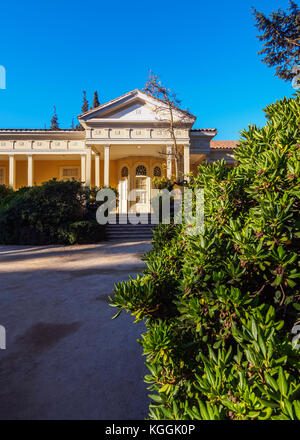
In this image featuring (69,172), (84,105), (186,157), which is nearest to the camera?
(186,157)

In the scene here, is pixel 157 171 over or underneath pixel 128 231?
over

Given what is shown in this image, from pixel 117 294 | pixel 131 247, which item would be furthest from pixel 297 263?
pixel 131 247

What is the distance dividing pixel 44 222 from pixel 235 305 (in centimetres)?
A: 1064

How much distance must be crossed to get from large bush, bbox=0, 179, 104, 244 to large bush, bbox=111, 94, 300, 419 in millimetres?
9433

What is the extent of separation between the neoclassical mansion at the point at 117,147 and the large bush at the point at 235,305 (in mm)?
14835

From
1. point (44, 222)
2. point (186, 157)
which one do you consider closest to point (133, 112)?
point (186, 157)

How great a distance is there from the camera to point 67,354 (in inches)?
97.7

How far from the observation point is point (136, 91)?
671 inches

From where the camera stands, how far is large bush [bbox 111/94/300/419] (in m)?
0.82

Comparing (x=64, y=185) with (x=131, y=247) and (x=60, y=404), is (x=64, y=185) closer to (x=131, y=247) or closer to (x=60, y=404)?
(x=131, y=247)

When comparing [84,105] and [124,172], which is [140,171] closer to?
[124,172]

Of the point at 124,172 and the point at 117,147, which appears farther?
the point at 124,172

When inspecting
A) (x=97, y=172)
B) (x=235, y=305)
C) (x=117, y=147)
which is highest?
(x=117, y=147)

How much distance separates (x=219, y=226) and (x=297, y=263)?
1.39 ft
